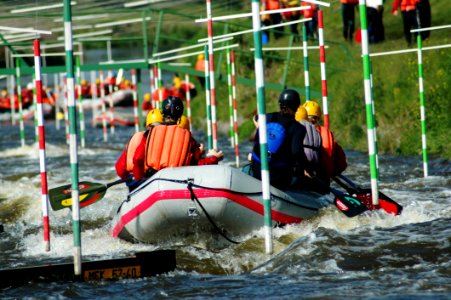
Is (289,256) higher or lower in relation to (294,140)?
lower

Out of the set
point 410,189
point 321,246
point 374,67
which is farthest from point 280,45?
point 321,246

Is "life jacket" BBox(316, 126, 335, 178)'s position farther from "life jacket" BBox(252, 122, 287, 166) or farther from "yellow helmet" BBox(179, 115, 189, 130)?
"yellow helmet" BBox(179, 115, 189, 130)

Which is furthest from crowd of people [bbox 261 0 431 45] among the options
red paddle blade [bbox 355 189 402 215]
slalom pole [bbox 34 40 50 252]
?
slalom pole [bbox 34 40 50 252]

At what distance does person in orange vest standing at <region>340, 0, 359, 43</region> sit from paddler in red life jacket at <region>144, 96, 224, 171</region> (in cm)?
1392

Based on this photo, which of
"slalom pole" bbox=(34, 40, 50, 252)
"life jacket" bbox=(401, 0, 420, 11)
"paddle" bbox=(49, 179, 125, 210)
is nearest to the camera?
"slalom pole" bbox=(34, 40, 50, 252)

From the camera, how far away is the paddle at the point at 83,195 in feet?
39.4

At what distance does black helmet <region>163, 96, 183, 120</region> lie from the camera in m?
11.7

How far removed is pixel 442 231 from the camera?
1051cm

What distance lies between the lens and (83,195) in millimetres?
12289

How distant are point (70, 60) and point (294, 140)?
317 cm

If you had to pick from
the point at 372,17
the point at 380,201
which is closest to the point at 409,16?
the point at 372,17

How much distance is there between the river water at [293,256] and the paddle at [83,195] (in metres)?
0.38

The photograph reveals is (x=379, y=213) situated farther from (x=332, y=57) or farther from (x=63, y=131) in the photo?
(x=63, y=131)

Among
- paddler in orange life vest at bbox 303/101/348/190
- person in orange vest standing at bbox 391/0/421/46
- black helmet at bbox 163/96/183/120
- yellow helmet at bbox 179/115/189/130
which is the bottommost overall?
paddler in orange life vest at bbox 303/101/348/190
